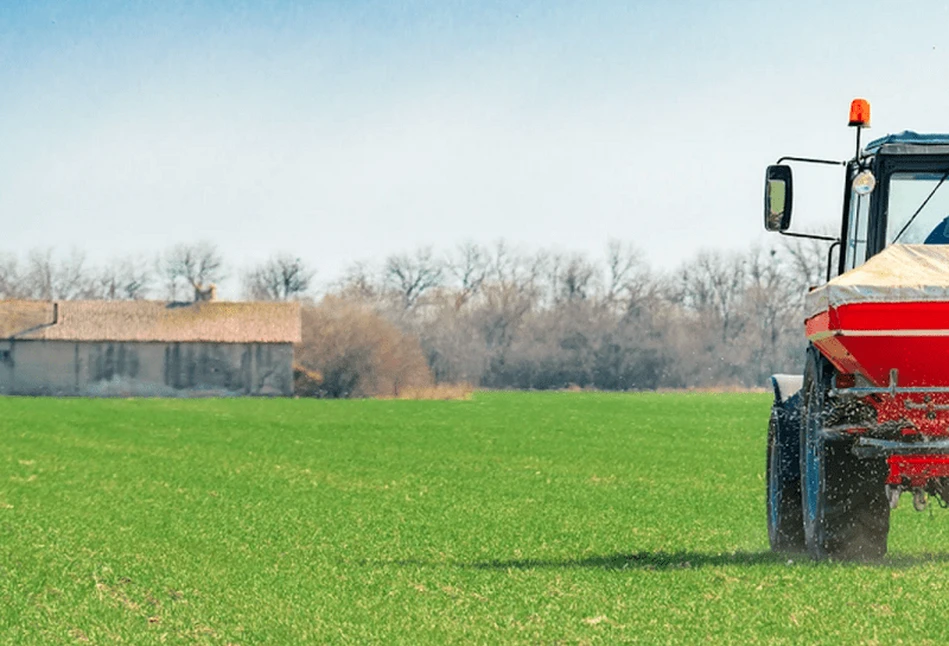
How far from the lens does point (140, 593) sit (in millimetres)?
9945

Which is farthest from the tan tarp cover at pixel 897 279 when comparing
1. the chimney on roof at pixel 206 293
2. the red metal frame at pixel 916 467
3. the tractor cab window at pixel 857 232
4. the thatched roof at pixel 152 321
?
the chimney on roof at pixel 206 293

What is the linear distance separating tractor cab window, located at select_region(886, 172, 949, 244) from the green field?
2287 millimetres

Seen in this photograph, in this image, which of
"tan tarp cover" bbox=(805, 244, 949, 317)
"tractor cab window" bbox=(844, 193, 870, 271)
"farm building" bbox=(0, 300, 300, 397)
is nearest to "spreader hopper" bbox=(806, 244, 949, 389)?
"tan tarp cover" bbox=(805, 244, 949, 317)

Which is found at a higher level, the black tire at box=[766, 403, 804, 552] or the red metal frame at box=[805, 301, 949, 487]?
the red metal frame at box=[805, 301, 949, 487]

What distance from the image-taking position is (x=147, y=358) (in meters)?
78.3

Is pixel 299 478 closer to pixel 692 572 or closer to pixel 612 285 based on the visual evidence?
pixel 692 572

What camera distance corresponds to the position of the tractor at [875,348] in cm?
912

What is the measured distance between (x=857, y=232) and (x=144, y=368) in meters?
→ 70.5

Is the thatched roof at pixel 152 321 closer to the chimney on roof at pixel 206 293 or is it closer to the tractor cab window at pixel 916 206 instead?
the chimney on roof at pixel 206 293

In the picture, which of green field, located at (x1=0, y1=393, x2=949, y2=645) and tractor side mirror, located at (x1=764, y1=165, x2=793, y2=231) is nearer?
green field, located at (x1=0, y1=393, x2=949, y2=645)

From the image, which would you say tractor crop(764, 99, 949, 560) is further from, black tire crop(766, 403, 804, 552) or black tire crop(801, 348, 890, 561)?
black tire crop(766, 403, 804, 552)

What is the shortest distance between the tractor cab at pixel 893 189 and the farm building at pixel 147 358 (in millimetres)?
68142

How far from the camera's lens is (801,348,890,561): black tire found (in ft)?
32.8

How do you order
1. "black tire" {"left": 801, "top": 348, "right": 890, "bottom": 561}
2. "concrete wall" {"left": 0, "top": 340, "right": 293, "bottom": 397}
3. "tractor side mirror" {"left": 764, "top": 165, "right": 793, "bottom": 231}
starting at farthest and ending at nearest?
"concrete wall" {"left": 0, "top": 340, "right": 293, "bottom": 397}
"tractor side mirror" {"left": 764, "top": 165, "right": 793, "bottom": 231}
"black tire" {"left": 801, "top": 348, "right": 890, "bottom": 561}
